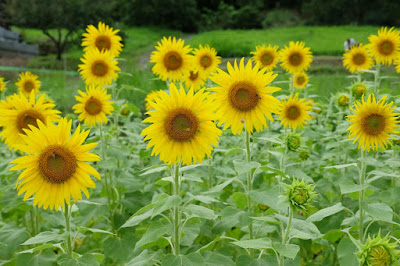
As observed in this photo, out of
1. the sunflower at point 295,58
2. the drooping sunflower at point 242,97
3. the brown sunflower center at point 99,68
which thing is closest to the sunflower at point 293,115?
the sunflower at point 295,58

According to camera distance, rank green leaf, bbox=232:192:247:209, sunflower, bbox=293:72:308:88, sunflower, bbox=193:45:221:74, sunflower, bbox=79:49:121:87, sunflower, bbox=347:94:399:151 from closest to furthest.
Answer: sunflower, bbox=347:94:399:151
green leaf, bbox=232:192:247:209
sunflower, bbox=79:49:121:87
sunflower, bbox=193:45:221:74
sunflower, bbox=293:72:308:88

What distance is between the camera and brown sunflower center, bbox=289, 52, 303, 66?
385 centimetres

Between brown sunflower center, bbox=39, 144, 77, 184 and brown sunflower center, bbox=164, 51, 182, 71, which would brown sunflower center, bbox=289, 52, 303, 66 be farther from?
brown sunflower center, bbox=39, 144, 77, 184

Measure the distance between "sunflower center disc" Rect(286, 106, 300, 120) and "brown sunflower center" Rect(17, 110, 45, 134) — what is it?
1595 mm

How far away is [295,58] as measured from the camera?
3.87m

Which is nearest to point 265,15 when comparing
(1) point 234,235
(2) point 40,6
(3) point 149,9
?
(3) point 149,9

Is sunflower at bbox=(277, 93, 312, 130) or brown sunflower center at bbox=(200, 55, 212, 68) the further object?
brown sunflower center at bbox=(200, 55, 212, 68)

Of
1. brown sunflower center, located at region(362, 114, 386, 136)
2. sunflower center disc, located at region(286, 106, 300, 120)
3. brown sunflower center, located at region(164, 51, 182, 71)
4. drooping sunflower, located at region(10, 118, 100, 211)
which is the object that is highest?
brown sunflower center, located at region(164, 51, 182, 71)

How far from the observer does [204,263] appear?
75.9 inches

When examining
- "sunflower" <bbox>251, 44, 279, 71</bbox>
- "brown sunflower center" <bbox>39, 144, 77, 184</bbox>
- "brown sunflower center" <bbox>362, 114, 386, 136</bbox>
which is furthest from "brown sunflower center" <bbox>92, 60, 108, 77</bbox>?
"brown sunflower center" <bbox>362, 114, 386, 136</bbox>

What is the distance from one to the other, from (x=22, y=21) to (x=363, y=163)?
12.6 metres

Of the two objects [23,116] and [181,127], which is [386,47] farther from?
[23,116]

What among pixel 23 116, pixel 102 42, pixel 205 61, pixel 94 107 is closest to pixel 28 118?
pixel 23 116

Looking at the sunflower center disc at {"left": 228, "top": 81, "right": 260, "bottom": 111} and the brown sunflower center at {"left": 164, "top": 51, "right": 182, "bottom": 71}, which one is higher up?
the brown sunflower center at {"left": 164, "top": 51, "right": 182, "bottom": 71}
